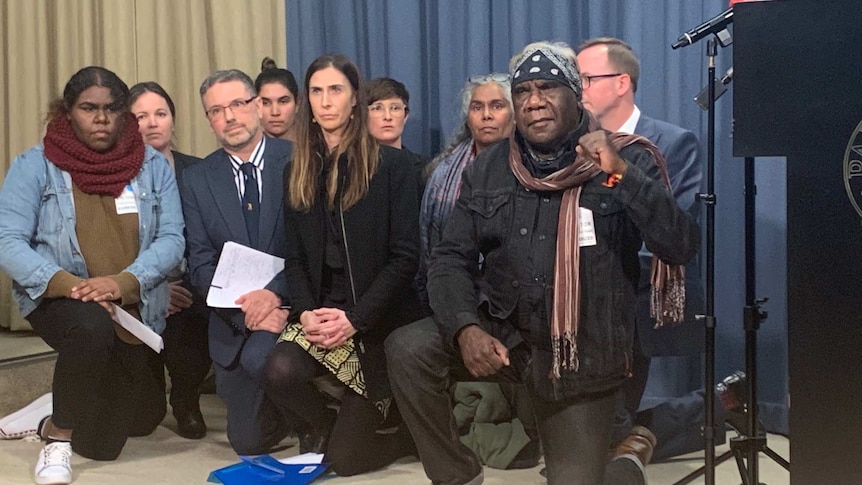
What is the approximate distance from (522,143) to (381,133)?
3.74ft

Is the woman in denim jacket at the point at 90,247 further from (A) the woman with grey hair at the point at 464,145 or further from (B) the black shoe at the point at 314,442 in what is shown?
(A) the woman with grey hair at the point at 464,145

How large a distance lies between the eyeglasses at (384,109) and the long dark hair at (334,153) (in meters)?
0.42

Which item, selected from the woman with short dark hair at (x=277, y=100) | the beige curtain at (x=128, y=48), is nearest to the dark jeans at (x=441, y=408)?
the woman with short dark hair at (x=277, y=100)

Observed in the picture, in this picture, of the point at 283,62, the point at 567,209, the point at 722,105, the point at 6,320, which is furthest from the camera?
the point at 6,320

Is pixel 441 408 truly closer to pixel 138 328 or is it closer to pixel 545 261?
pixel 545 261

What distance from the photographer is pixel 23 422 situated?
361 centimetres

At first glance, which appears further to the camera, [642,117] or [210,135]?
[210,135]

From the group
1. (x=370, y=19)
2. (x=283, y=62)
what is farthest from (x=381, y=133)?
(x=283, y=62)

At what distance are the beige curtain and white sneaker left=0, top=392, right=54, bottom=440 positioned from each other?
1.36 m

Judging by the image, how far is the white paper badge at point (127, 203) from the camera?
338cm

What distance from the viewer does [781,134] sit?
1941 mm

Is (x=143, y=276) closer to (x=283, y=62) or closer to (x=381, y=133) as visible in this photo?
(x=381, y=133)

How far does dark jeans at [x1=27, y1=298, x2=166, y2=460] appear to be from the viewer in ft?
10.3

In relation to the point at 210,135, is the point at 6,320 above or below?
below
